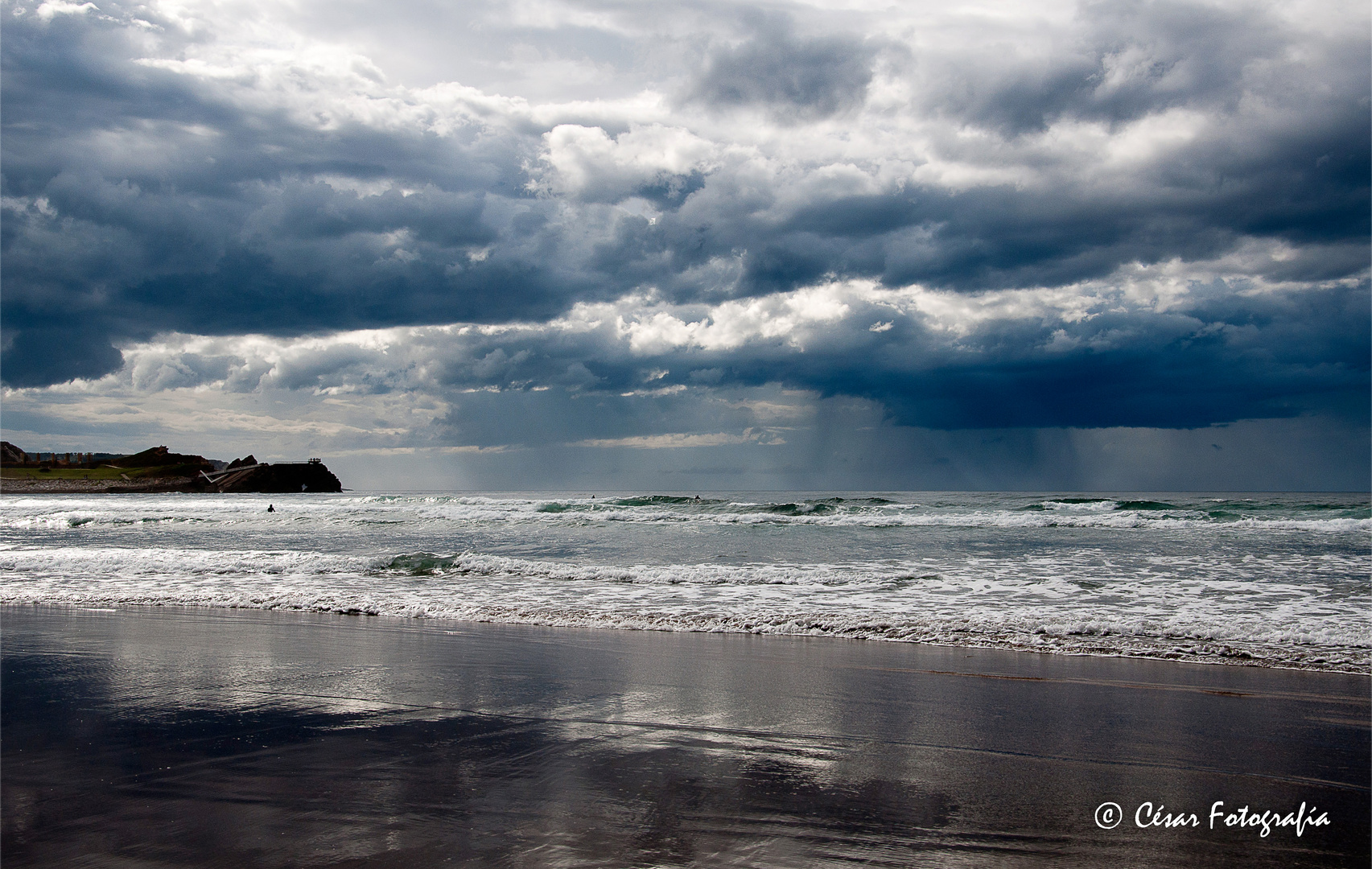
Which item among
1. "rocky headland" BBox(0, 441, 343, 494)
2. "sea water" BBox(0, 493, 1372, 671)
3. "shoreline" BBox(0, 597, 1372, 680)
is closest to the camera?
"shoreline" BBox(0, 597, 1372, 680)

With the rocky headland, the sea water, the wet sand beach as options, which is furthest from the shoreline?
the rocky headland

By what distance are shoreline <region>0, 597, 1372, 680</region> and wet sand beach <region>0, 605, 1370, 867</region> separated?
11.5 inches

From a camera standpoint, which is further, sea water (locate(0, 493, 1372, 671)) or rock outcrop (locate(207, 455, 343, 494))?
rock outcrop (locate(207, 455, 343, 494))

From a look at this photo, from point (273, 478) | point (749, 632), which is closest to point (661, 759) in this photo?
point (749, 632)

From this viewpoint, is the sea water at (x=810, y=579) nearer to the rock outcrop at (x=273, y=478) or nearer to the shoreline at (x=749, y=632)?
the shoreline at (x=749, y=632)

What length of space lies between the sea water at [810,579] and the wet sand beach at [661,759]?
1.50 metres

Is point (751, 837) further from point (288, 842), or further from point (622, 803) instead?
point (288, 842)

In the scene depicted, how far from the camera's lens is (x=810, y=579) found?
1277cm

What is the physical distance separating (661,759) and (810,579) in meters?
8.95

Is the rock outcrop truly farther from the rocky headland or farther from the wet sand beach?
the wet sand beach

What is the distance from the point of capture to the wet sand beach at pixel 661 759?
307 centimetres

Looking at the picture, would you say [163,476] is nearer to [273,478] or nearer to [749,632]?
[273,478]

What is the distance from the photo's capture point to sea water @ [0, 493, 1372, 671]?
852 centimetres

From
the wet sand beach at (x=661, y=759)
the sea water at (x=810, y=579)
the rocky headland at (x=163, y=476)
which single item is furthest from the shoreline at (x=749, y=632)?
the rocky headland at (x=163, y=476)
